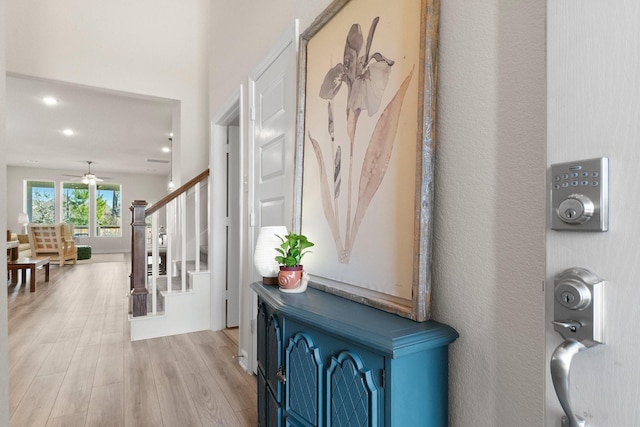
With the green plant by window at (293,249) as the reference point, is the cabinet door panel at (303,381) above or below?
below

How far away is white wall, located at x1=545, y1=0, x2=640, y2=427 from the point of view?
519 mm

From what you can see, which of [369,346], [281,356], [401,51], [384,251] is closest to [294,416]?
[281,356]

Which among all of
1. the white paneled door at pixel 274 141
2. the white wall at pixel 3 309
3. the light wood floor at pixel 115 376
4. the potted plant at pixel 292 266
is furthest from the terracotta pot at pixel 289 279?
the white wall at pixel 3 309

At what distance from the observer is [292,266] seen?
134 centimetres

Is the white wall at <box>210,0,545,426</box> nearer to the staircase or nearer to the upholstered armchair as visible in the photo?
the staircase

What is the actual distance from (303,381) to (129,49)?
438 cm

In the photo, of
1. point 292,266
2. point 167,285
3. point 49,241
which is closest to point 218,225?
point 167,285

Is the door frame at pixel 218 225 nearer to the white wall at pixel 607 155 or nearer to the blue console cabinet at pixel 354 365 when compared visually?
the blue console cabinet at pixel 354 365

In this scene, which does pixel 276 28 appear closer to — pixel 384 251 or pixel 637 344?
pixel 384 251

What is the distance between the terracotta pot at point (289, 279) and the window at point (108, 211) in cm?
1217

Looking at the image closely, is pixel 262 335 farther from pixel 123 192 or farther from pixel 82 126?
pixel 123 192

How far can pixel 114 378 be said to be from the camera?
2.37 metres

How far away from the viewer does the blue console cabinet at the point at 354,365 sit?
0.81m

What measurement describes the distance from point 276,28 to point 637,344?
7.07ft
